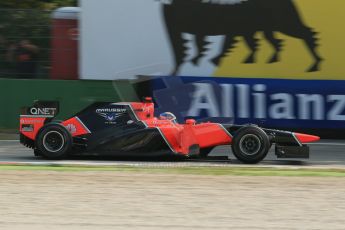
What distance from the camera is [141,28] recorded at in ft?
50.1

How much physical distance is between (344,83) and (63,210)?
900 cm

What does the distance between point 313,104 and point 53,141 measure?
609 cm

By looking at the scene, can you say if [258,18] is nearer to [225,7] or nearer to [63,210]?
[225,7]

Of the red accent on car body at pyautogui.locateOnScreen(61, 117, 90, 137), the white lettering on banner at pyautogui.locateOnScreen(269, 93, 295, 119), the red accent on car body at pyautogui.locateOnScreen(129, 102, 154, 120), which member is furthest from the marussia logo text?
the white lettering on banner at pyautogui.locateOnScreen(269, 93, 295, 119)

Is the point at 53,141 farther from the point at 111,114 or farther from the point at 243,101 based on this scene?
the point at 243,101

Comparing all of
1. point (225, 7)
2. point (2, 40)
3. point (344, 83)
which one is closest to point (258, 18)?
point (225, 7)

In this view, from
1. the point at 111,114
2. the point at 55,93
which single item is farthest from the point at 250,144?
the point at 55,93

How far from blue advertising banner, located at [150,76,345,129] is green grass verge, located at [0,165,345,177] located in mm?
4367

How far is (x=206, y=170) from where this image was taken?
364 inches

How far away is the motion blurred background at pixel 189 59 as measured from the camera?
46.5 feet

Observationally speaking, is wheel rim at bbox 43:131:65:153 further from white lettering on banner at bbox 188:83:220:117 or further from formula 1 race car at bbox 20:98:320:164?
white lettering on banner at bbox 188:83:220:117

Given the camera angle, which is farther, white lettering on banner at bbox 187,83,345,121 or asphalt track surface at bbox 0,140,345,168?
white lettering on banner at bbox 187,83,345,121

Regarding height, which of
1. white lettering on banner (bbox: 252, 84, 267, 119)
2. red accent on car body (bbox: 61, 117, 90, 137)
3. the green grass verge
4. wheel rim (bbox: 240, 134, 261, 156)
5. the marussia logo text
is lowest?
the green grass verge

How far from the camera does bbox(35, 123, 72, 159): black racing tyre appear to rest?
10227 millimetres
